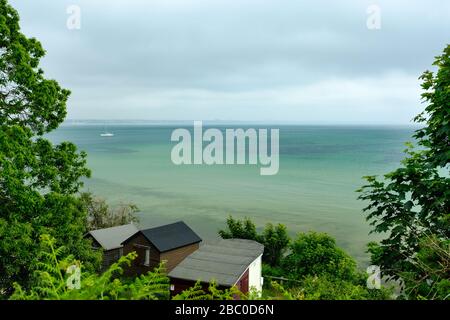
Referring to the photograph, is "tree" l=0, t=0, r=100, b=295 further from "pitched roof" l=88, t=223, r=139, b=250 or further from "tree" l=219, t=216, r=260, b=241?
"tree" l=219, t=216, r=260, b=241

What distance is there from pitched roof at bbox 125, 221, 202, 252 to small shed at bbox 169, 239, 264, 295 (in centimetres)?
461

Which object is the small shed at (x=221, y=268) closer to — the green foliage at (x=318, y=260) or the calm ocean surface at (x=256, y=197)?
the green foliage at (x=318, y=260)

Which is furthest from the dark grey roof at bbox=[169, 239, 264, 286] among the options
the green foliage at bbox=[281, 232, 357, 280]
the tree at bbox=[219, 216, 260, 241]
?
the tree at bbox=[219, 216, 260, 241]

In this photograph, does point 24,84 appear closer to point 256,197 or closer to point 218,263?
point 218,263

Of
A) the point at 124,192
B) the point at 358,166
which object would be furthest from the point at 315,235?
the point at 358,166

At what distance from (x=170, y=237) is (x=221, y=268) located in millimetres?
9122

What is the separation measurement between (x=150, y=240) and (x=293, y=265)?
9971 mm

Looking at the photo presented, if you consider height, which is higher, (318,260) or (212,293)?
(212,293)

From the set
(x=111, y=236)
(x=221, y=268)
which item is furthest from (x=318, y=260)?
(x=111, y=236)

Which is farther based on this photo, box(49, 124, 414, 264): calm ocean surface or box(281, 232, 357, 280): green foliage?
box(49, 124, 414, 264): calm ocean surface

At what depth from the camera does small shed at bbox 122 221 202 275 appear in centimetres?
2522

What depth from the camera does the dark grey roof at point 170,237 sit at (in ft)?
83.4

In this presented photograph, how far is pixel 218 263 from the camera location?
1931 centimetres

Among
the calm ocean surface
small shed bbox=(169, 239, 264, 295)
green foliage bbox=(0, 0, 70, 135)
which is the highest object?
green foliage bbox=(0, 0, 70, 135)
